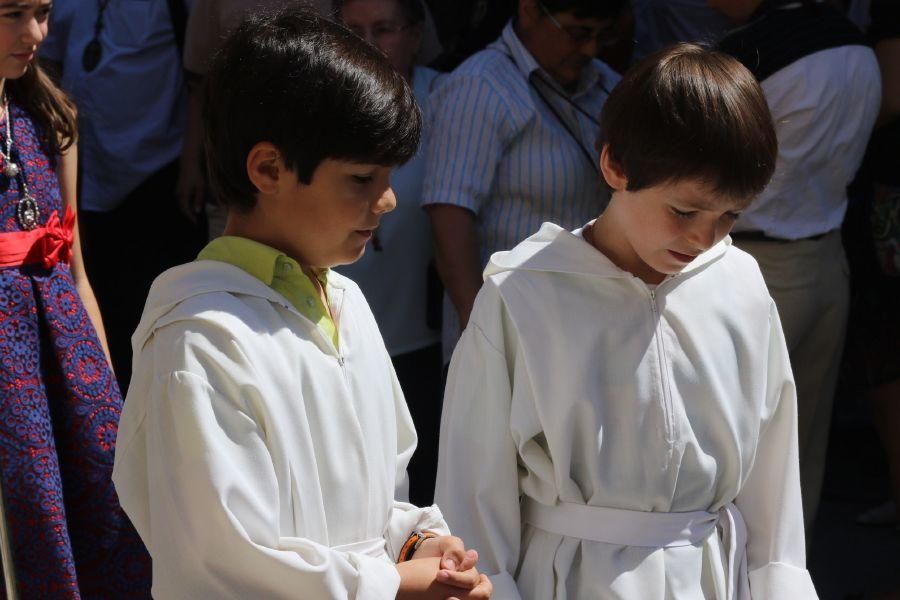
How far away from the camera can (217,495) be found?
5.56 ft

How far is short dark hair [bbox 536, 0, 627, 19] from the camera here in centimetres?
356

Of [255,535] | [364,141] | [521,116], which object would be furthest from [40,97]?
[255,535]

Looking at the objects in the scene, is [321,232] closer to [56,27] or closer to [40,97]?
[40,97]

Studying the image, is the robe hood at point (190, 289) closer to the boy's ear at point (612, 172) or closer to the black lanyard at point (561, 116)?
the boy's ear at point (612, 172)

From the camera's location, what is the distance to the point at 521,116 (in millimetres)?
3490

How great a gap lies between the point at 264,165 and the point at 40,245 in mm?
1229

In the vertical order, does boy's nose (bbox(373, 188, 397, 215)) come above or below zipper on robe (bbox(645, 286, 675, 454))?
above

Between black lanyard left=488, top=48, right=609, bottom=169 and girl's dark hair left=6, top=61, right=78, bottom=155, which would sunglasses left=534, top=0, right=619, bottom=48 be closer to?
black lanyard left=488, top=48, right=609, bottom=169

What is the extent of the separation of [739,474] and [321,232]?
0.89 meters

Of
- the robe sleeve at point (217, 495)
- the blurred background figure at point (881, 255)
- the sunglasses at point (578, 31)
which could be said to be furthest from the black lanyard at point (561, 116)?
the robe sleeve at point (217, 495)

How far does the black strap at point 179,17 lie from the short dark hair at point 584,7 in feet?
4.23

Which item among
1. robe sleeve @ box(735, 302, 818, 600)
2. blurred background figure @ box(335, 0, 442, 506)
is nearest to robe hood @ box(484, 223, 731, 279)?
robe sleeve @ box(735, 302, 818, 600)

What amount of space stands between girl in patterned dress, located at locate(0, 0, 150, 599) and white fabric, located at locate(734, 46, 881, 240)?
1.80 metres

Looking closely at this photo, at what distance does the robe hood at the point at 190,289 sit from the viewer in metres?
1.80
